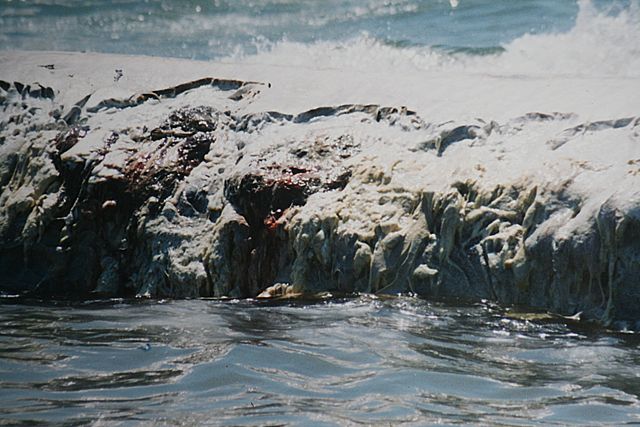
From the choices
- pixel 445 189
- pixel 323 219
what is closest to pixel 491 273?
pixel 445 189

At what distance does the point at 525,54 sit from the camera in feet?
36.6

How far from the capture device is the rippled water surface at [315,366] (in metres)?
3.44

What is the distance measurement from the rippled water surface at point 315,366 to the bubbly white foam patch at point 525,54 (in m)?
5.37

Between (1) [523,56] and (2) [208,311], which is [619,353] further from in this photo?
(1) [523,56]

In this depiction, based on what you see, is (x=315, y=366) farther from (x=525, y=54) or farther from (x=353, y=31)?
(x=353, y=31)

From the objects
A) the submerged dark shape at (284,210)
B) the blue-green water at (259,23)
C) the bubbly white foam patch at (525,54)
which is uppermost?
the blue-green water at (259,23)

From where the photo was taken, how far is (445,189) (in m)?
5.62

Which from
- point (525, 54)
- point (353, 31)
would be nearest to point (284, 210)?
point (525, 54)

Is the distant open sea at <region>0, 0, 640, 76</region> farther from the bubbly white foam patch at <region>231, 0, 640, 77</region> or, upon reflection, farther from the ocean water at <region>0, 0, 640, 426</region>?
the ocean water at <region>0, 0, 640, 426</region>

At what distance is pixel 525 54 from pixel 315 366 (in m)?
7.80

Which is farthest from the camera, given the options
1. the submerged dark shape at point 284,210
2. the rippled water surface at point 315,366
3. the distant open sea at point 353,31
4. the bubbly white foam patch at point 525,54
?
the distant open sea at point 353,31

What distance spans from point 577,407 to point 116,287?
141 inches

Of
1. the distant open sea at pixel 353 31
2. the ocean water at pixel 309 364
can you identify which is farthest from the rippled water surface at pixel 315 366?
the distant open sea at pixel 353 31

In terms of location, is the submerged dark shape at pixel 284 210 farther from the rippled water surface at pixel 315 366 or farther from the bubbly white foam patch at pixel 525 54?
the bubbly white foam patch at pixel 525 54
